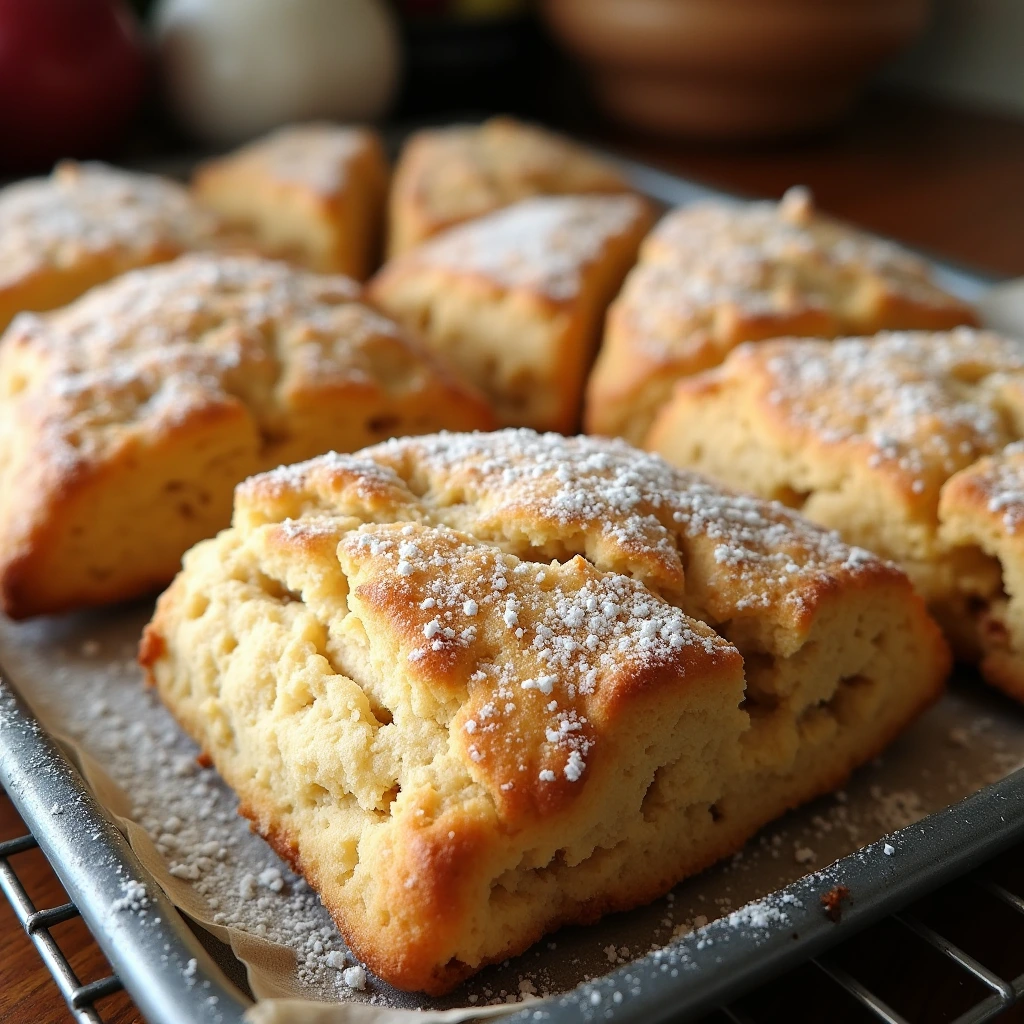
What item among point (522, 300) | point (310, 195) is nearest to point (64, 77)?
point (310, 195)

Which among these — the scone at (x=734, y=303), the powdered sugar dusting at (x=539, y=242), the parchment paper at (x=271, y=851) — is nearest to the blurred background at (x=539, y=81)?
the scone at (x=734, y=303)

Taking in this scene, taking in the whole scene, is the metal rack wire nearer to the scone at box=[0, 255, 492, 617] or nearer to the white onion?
the scone at box=[0, 255, 492, 617]

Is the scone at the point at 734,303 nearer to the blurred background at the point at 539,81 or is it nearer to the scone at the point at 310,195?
the scone at the point at 310,195

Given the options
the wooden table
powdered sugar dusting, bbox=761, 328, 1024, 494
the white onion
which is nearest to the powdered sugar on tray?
powdered sugar dusting, bbox=761, 328, 1024, 494

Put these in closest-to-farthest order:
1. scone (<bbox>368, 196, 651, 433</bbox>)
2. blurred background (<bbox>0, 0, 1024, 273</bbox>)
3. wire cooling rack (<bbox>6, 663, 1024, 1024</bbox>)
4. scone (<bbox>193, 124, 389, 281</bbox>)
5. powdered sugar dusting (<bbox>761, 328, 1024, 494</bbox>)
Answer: wire cooling rack (<bbox>6, 663, 1024, 1024</bbox>)
powdered sugar dusting (<bbox>761, 328, 1024, 494</bbox>)
scone (<bbox>368, 196, 651, 433</bbox>)
scone (<bbox>193, 124, 389, 281</bbox>)
blurred background (<bbox>0, 0, 1024, 273</bbox>)

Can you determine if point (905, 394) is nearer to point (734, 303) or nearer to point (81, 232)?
point (734, 303)

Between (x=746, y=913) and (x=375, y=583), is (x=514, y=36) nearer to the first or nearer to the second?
(x=375, y=583)

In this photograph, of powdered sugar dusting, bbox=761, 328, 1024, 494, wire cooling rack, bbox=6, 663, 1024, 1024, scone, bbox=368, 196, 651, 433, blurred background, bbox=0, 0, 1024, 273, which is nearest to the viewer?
wire cooling rack, bbox=6, 663, 1024, 1024
